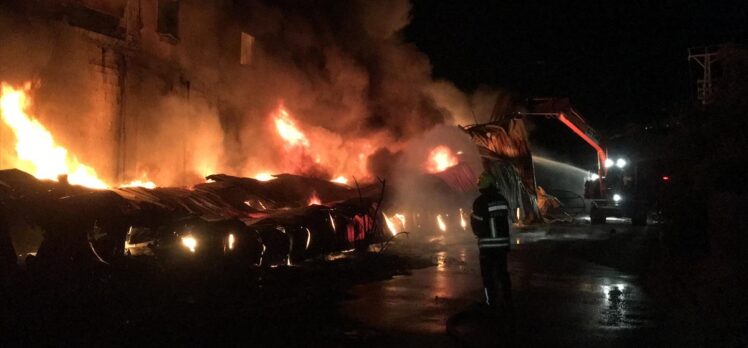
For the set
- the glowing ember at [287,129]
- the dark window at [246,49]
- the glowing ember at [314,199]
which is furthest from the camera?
the glowing ember at [287,129]

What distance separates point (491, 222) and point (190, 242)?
4179 mm

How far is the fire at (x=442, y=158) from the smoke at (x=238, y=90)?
0.49m

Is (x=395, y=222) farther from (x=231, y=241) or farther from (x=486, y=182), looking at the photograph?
(x=486, y=182)

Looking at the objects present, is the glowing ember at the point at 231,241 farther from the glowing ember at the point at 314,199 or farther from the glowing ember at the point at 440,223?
the glowing ember at the point at 440,223

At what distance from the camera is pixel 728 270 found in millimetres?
7629

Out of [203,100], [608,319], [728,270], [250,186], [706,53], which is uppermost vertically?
[706,53]

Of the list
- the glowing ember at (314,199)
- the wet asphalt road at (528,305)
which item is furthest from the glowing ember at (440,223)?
the wet asphalt road at (528,305)

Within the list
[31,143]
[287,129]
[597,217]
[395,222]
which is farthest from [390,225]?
[597,217]

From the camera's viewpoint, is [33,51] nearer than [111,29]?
Yes

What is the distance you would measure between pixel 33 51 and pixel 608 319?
39.6ft

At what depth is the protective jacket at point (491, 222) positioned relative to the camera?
24.5 feet

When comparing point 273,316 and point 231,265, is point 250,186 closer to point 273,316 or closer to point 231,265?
point 231,265

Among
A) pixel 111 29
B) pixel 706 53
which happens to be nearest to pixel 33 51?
pixel 111 29

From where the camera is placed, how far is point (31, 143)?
13.1m
